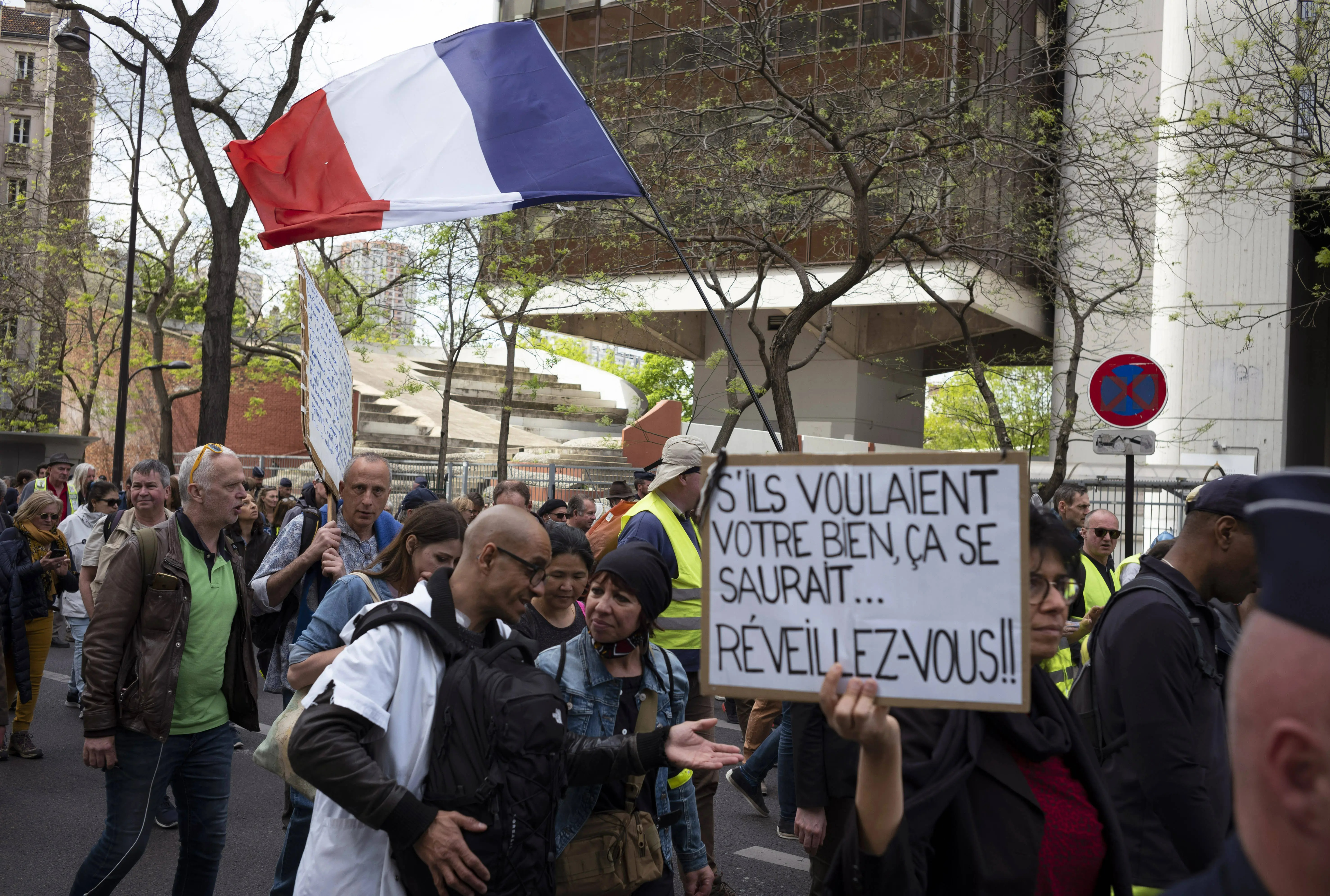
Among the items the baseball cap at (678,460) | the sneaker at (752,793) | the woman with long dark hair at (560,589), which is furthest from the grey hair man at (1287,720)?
the sneaker at (752,793)

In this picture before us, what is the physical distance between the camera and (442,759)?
272 cm

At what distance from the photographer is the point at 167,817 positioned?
266 inches

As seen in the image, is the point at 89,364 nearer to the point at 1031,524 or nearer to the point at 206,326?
the point at 206,326

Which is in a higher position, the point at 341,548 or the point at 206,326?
the point at 206,326

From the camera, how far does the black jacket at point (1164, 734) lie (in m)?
2.83

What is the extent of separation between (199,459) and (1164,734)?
12.6 ft

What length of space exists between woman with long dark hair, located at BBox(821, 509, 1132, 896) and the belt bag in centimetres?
121

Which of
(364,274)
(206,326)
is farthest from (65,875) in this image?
(364,274)

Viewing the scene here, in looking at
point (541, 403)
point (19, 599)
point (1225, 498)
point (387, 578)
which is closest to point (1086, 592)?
point (1225, 498)

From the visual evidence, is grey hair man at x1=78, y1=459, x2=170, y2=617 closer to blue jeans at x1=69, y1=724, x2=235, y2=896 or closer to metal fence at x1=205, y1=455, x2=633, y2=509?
blue jeans at x1=69, y1=724, x2=235, y2=896

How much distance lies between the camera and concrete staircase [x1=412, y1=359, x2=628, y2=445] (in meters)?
45.8

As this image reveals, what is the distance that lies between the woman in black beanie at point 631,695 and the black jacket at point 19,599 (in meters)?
5.17

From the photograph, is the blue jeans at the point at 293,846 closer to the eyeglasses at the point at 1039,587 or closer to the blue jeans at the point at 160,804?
the blue jeans at the point at 160,804

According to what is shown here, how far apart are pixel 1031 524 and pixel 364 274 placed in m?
27.6
